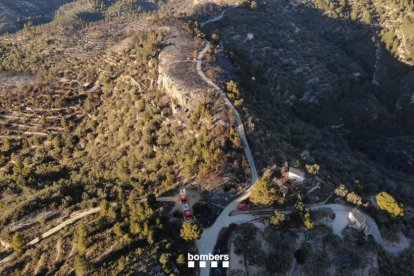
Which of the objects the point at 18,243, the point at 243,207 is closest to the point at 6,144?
the point at 18,243

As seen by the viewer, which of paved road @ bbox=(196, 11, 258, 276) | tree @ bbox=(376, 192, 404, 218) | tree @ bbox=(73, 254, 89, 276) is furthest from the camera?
tree @ bbox=(376, 192, 404, 218)

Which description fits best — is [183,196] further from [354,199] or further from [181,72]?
[181,72]

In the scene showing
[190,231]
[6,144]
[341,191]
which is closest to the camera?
[190,231]

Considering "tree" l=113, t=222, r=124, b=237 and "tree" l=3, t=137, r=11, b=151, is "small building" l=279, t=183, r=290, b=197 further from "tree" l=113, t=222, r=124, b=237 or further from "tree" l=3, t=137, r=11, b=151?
"tree" l=3, t=137, r=11, b=151

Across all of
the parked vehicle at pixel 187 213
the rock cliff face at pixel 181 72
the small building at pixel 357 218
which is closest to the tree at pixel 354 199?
the small building at pixel 357 218

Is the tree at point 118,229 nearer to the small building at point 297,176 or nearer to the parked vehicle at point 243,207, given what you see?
the parked vehicle at point 243,207

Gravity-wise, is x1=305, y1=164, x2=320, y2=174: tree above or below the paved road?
above

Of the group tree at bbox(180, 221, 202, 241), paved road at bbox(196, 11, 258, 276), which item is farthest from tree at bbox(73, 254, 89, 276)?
paved road at bbox(196, 11, 258, 276)
